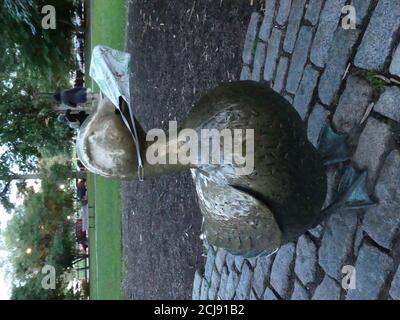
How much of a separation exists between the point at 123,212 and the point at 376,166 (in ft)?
22.7

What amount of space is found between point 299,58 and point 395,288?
1809 mm

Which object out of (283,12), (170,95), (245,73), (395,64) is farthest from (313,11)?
(170,95)

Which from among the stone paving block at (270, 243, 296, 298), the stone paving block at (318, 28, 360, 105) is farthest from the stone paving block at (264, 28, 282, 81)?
the stone paving block at (270, 243, 296, 298)

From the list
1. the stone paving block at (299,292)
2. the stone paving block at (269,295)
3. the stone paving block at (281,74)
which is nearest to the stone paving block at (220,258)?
the stone paving block at (269,295)

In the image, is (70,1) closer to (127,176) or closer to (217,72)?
(217,72)

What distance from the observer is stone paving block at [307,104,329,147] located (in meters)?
3.34

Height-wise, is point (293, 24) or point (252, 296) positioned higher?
point (293, 24)

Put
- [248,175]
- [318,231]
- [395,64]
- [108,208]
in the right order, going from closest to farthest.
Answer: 1. [248,175]
2. [395,64]
3. [318,231]
4. [108,208]

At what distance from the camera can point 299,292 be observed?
3416mm

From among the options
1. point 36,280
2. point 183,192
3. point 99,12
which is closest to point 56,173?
point 36,280

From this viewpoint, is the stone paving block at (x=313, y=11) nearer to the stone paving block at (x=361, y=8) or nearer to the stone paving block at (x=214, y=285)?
the stone paving block at (x=361, y=8)

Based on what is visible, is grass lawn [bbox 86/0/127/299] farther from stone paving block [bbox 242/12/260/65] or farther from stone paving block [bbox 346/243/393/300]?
stone paving block [bbox 346/243/393/300]

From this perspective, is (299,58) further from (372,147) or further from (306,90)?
(372,147)

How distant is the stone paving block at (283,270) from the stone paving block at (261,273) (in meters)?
0.07
